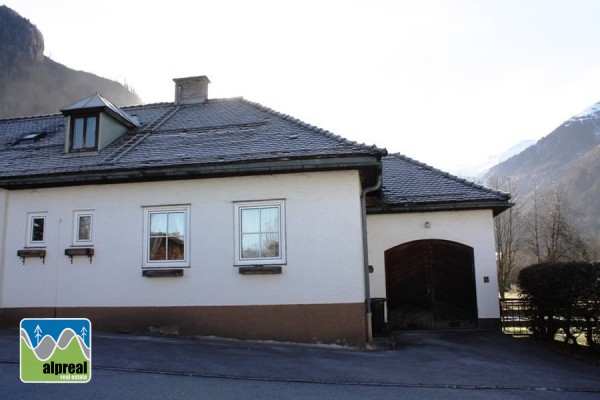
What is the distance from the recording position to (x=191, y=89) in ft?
53.9

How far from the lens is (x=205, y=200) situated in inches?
425

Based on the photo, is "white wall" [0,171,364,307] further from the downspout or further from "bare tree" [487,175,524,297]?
"bare tree" [487,175,524,297]

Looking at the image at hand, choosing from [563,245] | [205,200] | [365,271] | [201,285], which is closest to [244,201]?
[205,200]

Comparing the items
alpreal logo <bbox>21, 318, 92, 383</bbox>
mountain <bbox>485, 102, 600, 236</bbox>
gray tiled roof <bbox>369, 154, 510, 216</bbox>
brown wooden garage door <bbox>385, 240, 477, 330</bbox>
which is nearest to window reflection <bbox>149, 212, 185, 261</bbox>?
alpreal logo <bbox>21, 318, 92, 383</bbox>

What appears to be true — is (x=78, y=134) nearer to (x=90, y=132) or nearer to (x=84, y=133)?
(x=84, y=133)

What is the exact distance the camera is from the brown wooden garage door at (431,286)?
13.5 m

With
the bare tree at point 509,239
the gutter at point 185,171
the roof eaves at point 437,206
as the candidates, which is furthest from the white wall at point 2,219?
the bare tree at point 509,239

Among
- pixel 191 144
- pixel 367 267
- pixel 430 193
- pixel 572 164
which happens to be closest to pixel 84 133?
pixel 191 144

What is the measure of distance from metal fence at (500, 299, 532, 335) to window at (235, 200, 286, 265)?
6.41m

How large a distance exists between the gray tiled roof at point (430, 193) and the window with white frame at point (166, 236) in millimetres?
5250

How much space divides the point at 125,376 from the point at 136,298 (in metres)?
4.02

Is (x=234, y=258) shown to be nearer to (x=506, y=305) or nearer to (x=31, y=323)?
(x=31, y=323)

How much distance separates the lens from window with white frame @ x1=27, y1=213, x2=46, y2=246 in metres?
11.5

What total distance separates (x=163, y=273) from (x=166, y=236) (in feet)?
2.72
